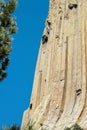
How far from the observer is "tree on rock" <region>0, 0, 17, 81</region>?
8914 mm

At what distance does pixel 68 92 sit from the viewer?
888 inches

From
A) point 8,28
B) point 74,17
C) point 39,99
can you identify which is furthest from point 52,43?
point 8,28

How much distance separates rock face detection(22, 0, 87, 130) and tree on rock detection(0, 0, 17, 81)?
31.2ft

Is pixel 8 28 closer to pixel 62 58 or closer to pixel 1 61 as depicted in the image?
pixel 1 61

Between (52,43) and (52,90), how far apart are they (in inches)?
168

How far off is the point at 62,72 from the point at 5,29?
574 inches

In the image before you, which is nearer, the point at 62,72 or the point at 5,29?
the point at 5,29

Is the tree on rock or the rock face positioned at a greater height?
the rock face

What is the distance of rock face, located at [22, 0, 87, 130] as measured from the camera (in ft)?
69.6

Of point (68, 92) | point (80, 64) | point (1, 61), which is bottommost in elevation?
point (1, 61)

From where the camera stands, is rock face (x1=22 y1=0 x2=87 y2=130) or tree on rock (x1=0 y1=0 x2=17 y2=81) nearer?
tree on rock (x1=0 y1=0 x2=17 y2=81)

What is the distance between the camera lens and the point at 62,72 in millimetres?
23562

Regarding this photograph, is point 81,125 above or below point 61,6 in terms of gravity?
below

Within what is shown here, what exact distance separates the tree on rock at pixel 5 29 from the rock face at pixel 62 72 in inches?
374
